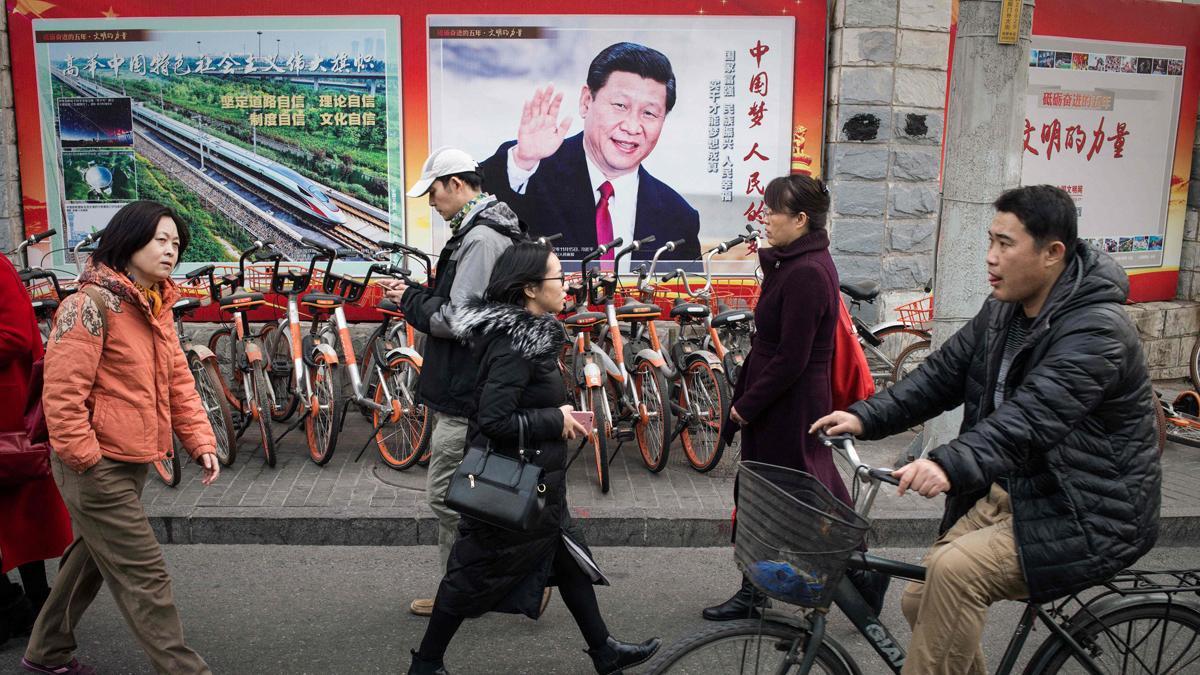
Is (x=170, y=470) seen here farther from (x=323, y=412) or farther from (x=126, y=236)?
(x=126, y=236)

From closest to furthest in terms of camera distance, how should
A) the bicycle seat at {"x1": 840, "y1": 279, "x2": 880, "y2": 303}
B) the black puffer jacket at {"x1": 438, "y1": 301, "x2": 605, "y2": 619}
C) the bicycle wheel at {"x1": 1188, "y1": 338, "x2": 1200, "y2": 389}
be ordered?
the black puffer jacket at {"x1": 438, "y1": 301, "x2": 605, "y2": 619}, the bicycle seat at {"x1": 840, "y1": 279, "x2": 880, "y2": 303}, the bicycle wheel at {"x1": 1188, "y1": 338, "x2": 1200, "y2": 389}

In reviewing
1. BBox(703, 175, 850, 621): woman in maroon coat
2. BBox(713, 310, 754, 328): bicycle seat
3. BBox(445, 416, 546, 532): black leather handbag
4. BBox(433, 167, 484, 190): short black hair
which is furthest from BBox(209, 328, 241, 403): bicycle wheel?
BBox(703, 175, 850, 621): woman in maroon coat

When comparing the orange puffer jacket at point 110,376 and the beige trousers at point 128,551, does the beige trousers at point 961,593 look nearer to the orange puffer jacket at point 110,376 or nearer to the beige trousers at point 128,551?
the beige trousers at point 128,551

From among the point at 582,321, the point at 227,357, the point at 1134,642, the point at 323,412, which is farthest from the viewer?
the point at 227,357

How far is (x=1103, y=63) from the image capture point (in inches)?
355

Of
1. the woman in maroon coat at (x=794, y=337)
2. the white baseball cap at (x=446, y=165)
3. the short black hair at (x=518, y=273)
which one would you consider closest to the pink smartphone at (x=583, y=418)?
the short black hair at (x=518, y=273)

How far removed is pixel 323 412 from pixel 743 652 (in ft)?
13.7

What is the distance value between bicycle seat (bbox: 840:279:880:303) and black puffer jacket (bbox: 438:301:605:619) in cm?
397

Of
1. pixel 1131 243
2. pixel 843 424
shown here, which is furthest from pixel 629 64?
pixel 843 424

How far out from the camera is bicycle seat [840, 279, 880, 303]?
7418mm

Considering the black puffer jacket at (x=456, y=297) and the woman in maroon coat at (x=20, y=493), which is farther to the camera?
the black puffer jacket at (x=456, y=297)

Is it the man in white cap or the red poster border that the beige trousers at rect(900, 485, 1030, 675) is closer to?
the man in white cap

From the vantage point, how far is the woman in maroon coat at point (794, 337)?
13.8ft

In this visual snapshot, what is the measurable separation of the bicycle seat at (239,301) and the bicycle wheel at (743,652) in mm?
4578
